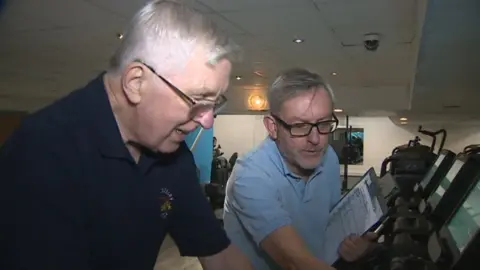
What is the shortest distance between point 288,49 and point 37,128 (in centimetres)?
386

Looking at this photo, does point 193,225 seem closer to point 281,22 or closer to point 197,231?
point 197,231

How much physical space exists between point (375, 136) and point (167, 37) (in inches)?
418

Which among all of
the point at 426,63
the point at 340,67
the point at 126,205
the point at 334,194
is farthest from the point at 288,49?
Result: the point at 126,205

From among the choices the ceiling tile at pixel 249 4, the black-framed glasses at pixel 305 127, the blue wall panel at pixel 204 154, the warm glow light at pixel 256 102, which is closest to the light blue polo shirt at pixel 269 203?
the black-framed glasses at pixel 305 127

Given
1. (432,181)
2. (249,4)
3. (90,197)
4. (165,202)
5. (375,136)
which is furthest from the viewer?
(375,136)

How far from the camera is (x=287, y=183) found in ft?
5.12

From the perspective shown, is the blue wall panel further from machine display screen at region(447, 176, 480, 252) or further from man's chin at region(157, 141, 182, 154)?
man's chin at region(157, 141, 182, 154)

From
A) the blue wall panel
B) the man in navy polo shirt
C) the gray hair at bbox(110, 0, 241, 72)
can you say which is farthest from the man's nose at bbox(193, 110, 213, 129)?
the blue wall panel

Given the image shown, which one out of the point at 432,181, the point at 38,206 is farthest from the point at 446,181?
the point at 38,206

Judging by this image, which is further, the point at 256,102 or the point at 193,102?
the point at 256,102

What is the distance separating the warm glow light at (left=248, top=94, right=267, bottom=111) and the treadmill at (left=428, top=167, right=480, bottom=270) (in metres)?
5.85

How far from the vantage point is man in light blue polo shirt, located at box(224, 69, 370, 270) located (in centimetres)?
142

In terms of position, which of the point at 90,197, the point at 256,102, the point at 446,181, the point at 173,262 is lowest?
the point at 173,262

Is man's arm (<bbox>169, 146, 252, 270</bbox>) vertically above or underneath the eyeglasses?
underneath
